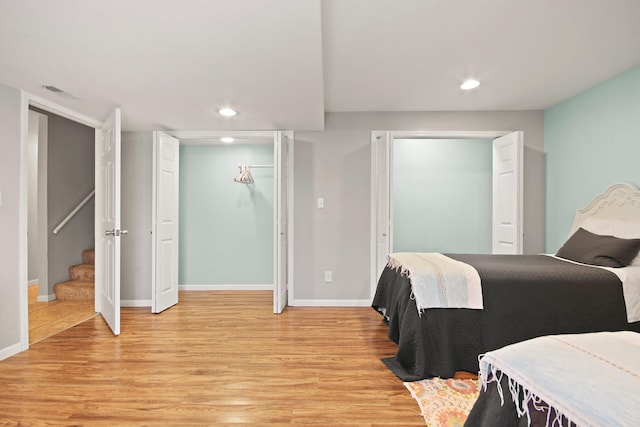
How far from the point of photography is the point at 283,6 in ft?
5.35

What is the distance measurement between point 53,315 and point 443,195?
17.3ft

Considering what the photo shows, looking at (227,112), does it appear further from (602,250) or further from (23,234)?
(602,250)

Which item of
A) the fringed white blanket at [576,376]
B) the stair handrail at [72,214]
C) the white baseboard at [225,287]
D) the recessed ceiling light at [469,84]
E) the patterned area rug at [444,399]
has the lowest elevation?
the white baseboard at [225,287]

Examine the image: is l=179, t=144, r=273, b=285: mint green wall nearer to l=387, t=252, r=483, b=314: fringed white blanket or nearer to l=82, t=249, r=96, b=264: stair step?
l=82, t=249, r=96, b=264: stair step

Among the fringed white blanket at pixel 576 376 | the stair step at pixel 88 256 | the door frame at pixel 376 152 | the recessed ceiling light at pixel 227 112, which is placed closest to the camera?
the fringed white blanket at pixel 576 376

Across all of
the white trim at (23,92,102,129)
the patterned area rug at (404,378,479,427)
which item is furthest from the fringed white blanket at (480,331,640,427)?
the white trim at (23,92,102,129)

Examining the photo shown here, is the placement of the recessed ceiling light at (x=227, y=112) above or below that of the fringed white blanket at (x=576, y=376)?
above

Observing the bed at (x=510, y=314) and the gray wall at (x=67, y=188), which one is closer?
the bed at (x=510, y=314)

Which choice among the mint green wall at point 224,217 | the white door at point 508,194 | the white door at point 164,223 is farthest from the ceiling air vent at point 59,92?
the white door at point 508,194

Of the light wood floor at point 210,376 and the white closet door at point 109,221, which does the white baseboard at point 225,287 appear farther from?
the light wood floor at point 210,376

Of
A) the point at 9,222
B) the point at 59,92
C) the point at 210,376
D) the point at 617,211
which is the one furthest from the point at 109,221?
the point at 617,211

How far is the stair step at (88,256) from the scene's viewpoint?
4.68 meters

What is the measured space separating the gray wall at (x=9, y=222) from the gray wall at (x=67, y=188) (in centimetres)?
205

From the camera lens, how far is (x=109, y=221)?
3303 mm
